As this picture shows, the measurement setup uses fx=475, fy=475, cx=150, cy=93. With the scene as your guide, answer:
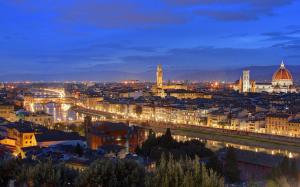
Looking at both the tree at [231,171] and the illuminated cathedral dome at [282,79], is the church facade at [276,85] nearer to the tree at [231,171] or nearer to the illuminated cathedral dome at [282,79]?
the illuminated cathedral dome at [282,79]

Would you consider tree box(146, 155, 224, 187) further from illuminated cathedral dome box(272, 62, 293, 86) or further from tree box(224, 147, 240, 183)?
illuminated cathedral dome box(272, 62, 293, 86)

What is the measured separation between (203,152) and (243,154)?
2.37 meters

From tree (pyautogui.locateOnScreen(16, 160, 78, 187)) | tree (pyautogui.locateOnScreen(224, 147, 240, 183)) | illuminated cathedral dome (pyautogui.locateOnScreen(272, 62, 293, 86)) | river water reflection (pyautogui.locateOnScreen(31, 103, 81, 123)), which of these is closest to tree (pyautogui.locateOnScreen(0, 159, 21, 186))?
tree (pyautogui.locateOnScreen(16, 160, 78, 187))

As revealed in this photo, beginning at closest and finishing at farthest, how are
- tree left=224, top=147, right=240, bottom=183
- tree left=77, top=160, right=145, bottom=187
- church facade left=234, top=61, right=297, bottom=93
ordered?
tree left=77, top=160, right=145, bottom=187 < tree left=224, top=147, right=240, bottom=183 < church facade left=234, top=61, right=297, bottom=93

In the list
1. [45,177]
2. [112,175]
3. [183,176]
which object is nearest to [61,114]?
[45,177]

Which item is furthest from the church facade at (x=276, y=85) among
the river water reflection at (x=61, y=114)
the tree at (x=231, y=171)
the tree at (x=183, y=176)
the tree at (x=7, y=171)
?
the tree at (x=183, y=176)

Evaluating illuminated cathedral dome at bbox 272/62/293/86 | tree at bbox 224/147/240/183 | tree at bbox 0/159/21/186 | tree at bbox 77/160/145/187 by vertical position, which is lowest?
tree at bbox 224/147/240/183

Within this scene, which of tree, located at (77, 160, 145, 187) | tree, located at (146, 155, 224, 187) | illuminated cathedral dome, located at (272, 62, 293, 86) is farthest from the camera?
illuminated cathedral dome, located at (272, 62, 293, 86)

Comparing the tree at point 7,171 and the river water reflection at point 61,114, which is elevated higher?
the tree at point 7,171

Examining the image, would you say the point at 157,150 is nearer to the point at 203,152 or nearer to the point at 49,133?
the point at 203,152

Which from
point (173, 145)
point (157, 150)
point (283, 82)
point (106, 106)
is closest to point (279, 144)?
point (173, 145)

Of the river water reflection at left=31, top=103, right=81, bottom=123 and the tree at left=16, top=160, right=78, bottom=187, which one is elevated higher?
the tree at left=16, top=160, right=78, bottom=187

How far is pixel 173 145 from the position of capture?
14.9 m

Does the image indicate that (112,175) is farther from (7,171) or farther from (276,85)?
(276,85)
